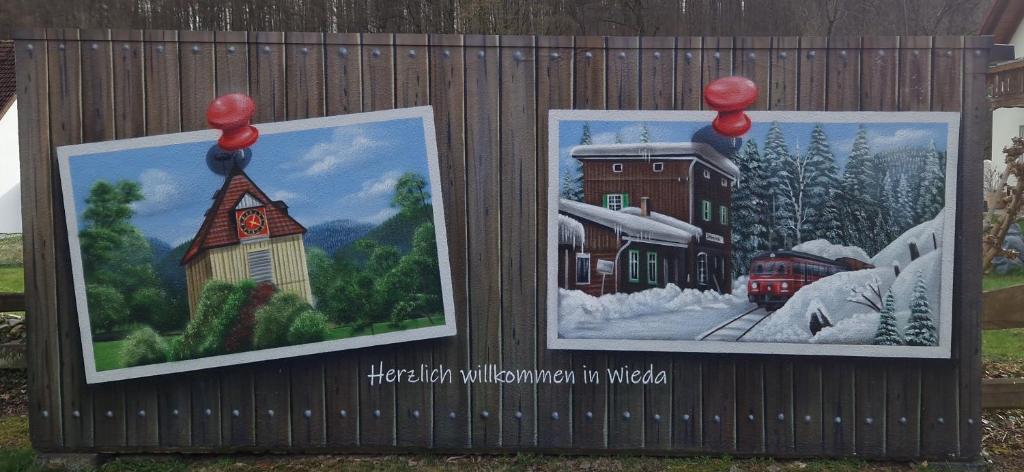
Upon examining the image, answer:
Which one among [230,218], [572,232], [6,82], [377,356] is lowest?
[377,356]

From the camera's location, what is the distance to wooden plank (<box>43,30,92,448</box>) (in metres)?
3.88

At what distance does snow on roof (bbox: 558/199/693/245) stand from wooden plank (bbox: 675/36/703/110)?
644 millimetres

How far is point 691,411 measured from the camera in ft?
13.2

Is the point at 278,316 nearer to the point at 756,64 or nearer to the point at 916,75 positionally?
the point at 756,64

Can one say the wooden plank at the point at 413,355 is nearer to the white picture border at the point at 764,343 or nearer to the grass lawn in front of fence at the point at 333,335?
the grass lawn in front of fence at the point at 333,335

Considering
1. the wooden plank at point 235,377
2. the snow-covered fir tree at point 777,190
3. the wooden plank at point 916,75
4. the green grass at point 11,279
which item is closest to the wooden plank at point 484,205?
the wooden plank at point 235,377

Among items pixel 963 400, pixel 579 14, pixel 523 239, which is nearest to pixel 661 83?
pixel 523 239

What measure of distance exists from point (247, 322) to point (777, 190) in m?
2.96

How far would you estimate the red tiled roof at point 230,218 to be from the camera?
152 inches

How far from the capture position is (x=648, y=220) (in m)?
3.90

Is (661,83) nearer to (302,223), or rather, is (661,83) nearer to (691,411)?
(691,411)

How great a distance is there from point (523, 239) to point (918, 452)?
Answer: 2483 millimetres

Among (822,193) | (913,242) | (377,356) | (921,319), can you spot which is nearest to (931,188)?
(913,242)

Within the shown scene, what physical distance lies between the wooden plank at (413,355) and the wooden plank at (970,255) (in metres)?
2.89
